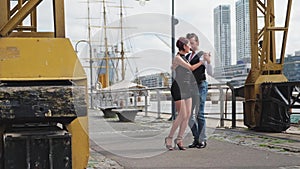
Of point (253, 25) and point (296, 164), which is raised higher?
point (253, 25)

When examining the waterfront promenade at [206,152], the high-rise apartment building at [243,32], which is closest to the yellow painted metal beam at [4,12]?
the waterfront promenade at [206,152]

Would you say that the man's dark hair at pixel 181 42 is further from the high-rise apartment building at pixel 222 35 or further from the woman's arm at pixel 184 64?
the high-rise apartment building at pixel 222 35

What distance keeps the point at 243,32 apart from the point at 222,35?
3001 millimetres

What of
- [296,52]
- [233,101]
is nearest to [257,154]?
[233,101]

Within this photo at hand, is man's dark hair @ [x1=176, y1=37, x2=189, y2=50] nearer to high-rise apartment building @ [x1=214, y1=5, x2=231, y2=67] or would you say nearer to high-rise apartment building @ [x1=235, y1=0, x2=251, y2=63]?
high-rise apartment building @ [x1=214, y1=5, x2=231, y2=67]

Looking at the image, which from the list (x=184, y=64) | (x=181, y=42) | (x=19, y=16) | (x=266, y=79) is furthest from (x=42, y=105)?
(x=266, y=79)

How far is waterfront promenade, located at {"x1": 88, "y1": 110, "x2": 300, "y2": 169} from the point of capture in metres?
7.14

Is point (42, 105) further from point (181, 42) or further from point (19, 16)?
point (181, 42)

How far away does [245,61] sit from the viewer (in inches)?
534

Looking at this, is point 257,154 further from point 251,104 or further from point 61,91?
point 61,91

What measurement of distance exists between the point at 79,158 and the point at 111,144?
6.28m

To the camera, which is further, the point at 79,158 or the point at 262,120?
the point at 262,120

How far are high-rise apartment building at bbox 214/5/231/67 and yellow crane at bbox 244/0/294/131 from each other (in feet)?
3.07

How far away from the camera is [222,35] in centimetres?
1088
